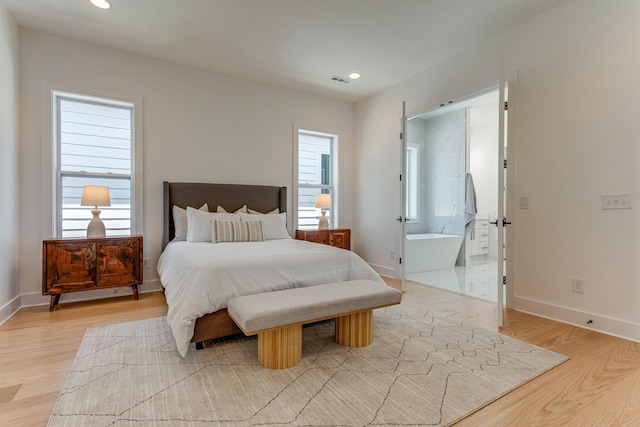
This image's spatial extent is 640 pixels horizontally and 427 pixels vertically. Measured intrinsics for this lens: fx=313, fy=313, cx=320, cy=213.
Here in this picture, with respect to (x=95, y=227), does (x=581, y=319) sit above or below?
below

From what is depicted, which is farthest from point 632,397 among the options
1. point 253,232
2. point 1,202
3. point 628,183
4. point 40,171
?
point 40,171

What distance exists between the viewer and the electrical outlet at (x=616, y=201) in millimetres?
2486

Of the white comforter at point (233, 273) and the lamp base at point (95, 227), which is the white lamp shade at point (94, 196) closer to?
the lamp base at point (95, 227)

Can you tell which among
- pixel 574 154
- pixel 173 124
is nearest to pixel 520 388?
pixel 574 154

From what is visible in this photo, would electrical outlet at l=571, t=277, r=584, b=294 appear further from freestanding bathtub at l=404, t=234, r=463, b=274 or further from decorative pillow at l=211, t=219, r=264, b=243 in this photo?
decorative pillow at l=211, t=219, r=264, b=243

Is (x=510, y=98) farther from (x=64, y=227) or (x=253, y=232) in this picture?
(x=64, y=227)

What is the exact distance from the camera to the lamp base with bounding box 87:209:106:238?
331 centimetres

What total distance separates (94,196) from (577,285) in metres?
4.74

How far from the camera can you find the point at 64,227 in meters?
3.50

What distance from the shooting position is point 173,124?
3965 mm

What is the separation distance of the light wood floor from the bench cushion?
0.88 m

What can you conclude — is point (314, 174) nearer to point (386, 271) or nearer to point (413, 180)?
point (413, 180)

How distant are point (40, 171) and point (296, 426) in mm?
3671

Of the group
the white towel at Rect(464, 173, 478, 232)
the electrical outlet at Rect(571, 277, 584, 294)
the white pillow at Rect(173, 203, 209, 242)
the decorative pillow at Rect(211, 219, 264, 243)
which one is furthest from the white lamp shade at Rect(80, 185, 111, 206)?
the white towel at Rect(464, 173, 478, 232)
